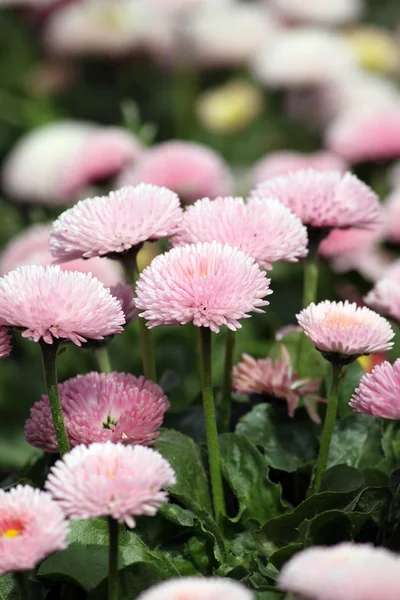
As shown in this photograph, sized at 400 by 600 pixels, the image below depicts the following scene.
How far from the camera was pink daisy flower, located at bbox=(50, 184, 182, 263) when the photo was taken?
1013 millimetres

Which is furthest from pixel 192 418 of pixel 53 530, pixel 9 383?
pixel 9 383

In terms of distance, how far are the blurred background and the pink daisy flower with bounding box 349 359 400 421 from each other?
77 cm

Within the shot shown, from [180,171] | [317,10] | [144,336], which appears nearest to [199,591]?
[144,336]

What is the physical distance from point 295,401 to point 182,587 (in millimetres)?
490

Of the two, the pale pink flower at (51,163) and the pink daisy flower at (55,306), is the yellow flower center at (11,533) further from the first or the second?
the pale pink flower at (51,163)

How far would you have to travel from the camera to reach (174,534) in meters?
1.04

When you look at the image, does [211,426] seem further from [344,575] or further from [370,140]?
[370,140]

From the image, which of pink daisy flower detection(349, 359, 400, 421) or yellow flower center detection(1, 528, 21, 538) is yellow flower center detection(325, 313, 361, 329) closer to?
pink daisy flower detection(349, 359, 400, 421)

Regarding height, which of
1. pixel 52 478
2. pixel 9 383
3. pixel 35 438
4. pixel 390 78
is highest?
pixel 52 478

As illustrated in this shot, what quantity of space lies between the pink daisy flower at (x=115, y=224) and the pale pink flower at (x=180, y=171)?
652 mm

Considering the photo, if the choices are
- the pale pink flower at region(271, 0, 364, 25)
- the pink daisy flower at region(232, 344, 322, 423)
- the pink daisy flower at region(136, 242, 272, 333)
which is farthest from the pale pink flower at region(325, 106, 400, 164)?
the pale pink flower at region(271, 0, 364, 25)

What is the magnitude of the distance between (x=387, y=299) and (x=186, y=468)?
36cm

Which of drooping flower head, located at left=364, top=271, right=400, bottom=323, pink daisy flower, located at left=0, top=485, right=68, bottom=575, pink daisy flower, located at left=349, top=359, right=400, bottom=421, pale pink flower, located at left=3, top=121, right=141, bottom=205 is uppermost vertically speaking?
pink daisy flower, located at left=349, top=359, right=400, bottom=421

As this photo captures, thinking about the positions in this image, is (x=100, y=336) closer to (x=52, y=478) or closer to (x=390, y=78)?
(x=52, y=478)
